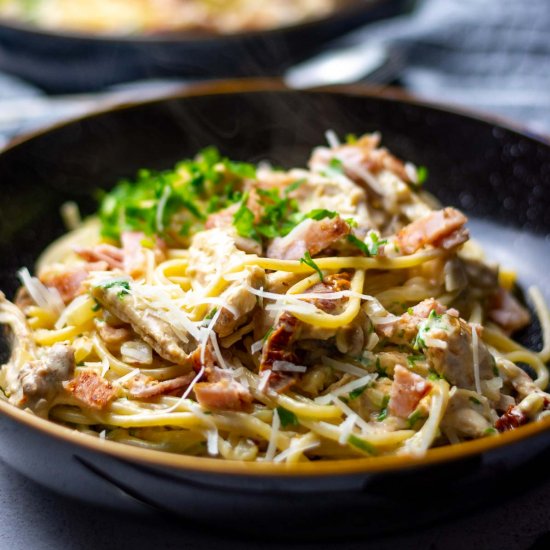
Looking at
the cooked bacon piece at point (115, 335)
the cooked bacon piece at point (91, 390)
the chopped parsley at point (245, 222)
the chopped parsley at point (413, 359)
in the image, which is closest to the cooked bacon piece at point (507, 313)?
the chopped parsley at point (413, 359)

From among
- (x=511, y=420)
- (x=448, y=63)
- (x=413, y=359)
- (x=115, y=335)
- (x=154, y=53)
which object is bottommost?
(x=448, y=63)

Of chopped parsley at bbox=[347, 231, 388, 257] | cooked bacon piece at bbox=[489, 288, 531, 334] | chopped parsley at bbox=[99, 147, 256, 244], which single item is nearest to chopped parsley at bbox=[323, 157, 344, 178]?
chopped parsley at bbox=[99, 147, 256, 244]

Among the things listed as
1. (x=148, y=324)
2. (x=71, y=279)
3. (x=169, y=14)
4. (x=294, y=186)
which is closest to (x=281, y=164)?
(x=294, y=186)

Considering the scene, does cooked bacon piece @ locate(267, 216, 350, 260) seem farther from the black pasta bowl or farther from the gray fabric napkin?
the gray fabric napkin

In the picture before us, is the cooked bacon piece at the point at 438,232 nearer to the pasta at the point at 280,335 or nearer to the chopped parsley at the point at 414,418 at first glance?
the pasta at the point at 280,335

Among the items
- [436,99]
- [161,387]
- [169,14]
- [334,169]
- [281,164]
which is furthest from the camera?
[169,14]

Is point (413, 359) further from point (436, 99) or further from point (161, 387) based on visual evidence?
point (436, 99)

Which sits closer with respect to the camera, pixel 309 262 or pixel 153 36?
pixel 309 262
